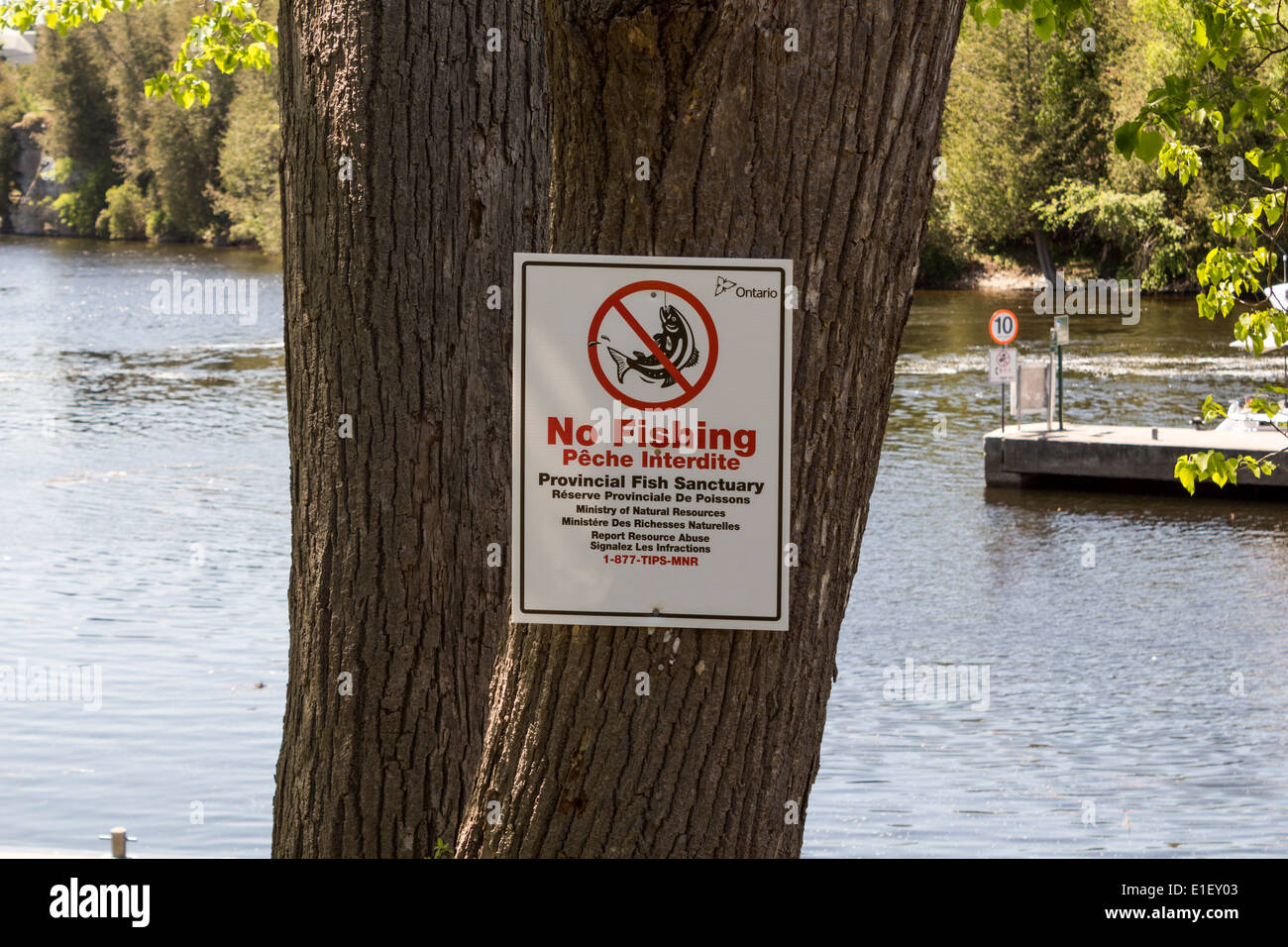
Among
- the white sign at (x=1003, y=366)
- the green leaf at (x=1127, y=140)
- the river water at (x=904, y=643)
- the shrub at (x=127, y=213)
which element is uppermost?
the green leaf at (x=1127, y=140)

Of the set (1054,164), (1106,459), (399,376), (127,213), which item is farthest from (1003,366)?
(127,213)

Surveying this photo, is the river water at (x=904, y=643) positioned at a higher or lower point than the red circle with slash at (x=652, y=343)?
lower

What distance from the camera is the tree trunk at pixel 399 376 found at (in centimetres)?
359

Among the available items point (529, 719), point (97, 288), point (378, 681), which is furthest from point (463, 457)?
point (97, 288)

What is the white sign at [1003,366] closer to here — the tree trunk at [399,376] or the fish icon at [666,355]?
the tree trunk at [399,376]

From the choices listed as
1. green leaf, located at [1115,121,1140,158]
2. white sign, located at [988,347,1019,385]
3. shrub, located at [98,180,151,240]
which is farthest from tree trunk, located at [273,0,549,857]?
shrub, located at [98,180,151,240]

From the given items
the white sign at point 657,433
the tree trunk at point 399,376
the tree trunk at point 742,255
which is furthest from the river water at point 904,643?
the white sign at point 657,433

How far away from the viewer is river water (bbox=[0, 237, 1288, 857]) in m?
8.34

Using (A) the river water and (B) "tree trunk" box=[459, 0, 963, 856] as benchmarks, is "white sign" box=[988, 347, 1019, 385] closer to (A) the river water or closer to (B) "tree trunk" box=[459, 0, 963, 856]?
(A) the river water

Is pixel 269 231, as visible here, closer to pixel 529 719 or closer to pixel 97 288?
pixel 97 288

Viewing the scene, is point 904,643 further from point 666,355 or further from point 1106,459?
point 666,355

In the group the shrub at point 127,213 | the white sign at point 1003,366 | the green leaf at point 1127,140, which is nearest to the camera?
the green leaf at point 1127,140

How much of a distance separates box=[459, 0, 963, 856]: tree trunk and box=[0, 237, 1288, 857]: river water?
17.6ft

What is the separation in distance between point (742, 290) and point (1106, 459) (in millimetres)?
17679
